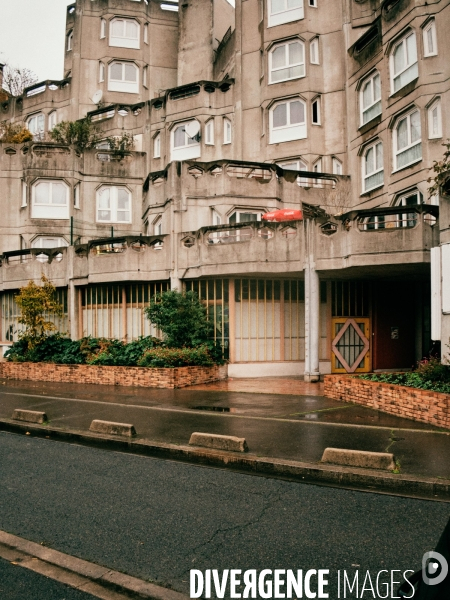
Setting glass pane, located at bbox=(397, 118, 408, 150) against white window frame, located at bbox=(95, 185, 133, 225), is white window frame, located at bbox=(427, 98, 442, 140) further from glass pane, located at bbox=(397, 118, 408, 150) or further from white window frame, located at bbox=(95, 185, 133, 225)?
white window frame, located at bbox=(95, 185, 133, 225)

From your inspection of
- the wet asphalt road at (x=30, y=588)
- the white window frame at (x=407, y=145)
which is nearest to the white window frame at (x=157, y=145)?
the white window frame at (x=407, y=145)

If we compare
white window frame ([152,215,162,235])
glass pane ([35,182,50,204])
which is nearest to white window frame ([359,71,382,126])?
white window frame ([152,215,162,235])

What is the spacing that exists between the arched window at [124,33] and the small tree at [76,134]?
731cm

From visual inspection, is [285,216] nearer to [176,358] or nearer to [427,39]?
[176,358]

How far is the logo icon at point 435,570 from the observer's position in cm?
227

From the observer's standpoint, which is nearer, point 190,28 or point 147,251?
point 147,251

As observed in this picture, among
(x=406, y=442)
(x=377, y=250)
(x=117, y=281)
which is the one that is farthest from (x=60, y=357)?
(x=406, y=442)

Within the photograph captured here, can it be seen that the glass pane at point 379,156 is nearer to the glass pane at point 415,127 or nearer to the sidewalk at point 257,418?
the glass pane at point 415,127

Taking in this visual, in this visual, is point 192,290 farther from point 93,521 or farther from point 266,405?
point 93,521

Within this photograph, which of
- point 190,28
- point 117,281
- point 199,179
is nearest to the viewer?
point 117,281

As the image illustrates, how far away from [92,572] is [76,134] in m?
27.8

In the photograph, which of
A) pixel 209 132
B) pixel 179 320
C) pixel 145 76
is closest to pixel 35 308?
pixel 179 320

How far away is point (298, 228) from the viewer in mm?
17359

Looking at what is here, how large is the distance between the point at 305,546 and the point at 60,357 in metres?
16.0
